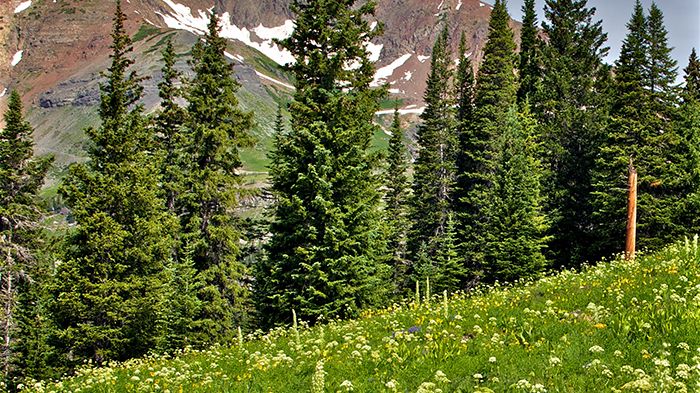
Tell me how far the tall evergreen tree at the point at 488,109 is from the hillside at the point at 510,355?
33.3 metres

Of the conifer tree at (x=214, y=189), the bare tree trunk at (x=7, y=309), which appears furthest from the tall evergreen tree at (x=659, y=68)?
the bare tree trunk at (x=7, y=309)

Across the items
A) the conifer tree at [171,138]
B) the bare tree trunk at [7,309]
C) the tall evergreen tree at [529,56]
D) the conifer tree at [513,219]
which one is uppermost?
the tall evergreen tree at [529,56]

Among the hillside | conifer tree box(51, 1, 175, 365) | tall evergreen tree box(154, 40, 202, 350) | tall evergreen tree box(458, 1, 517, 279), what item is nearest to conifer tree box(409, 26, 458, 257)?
tall evergreen tree box(458, 1, 517, 279)

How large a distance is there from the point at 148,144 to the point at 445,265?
2312 cm

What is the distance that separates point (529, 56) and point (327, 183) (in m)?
42.2

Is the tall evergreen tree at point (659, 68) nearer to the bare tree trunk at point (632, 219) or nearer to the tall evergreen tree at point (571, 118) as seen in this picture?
the tall evergreen tree at point (571, 118)

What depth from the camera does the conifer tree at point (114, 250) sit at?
23094 mm

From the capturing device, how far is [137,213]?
25531mm

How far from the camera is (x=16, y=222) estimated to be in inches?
1213

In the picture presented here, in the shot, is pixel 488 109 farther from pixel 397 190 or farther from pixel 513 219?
pixel 513 219

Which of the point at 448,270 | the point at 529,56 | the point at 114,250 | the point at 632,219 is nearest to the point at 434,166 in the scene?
the point at 448,270

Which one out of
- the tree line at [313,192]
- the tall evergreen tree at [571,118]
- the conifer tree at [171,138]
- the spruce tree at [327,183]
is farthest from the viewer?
the tall evergreen tree at [571,118]

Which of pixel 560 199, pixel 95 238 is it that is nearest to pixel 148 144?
pixel 95 238

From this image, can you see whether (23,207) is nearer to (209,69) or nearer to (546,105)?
(209,69)
